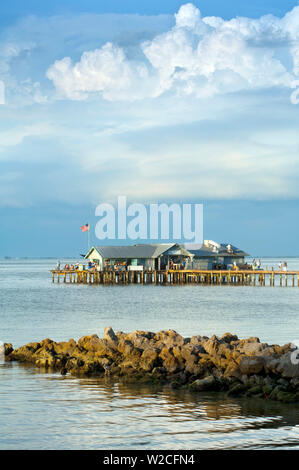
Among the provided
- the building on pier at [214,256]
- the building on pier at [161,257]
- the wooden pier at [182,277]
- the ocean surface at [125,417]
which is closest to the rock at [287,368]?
the ocean surface at [125,417]

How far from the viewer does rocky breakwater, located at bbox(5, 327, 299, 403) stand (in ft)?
54.4

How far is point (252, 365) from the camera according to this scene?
17.0 m

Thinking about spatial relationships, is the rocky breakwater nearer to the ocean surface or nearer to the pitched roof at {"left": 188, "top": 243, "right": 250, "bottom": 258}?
the ocean surface

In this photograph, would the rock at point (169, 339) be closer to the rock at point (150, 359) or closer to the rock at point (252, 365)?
the rock at point (150, 359)

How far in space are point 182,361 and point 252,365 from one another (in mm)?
2387

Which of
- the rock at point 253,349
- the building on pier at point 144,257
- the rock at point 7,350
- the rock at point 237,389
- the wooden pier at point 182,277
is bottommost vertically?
the rock at point 237,389

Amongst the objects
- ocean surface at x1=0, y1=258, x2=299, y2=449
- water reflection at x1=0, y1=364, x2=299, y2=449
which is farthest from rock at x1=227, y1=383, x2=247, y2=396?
water reflection at x1=0, y1=364, x2=299, y2=449

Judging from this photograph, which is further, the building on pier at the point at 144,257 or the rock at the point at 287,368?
the building on pier at the point at 144,257

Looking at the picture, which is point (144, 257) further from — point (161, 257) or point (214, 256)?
point (214, 256)

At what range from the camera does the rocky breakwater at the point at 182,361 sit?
653 inches

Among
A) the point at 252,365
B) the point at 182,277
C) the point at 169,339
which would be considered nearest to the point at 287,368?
the point at 252,365
